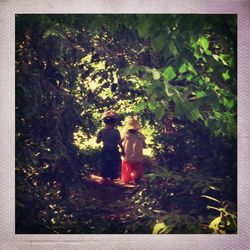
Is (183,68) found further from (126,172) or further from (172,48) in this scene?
(126,172)

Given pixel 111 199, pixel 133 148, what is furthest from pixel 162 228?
pixel 133 148

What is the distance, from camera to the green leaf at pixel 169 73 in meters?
3.91

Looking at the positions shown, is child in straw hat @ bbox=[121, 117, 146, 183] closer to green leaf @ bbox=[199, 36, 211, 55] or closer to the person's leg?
the person's leg

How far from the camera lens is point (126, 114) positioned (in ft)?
12.9

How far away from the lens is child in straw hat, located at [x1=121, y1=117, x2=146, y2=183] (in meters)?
3.92

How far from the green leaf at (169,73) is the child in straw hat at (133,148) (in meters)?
0.32

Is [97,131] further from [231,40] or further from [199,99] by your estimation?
[231,40]

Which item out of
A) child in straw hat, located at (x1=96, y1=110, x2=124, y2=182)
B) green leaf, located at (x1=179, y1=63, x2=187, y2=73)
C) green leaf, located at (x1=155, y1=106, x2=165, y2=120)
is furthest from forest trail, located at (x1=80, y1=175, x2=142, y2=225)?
green leaf, located at (x1=179, y1=63, x2=187, y2=73)

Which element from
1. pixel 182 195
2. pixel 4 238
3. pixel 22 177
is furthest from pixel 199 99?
pixel 4 238

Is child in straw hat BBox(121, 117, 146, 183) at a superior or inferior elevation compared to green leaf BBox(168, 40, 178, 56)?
inferior

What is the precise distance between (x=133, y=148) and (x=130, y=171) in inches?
5.6

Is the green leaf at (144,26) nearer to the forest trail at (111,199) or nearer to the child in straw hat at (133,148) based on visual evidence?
the child in straw hat at (133,148)

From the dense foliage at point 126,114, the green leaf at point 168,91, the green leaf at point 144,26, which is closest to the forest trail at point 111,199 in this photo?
the dense foliage at point 126,114

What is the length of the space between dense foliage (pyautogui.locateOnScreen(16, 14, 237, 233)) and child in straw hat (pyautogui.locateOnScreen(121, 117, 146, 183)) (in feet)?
0.13
